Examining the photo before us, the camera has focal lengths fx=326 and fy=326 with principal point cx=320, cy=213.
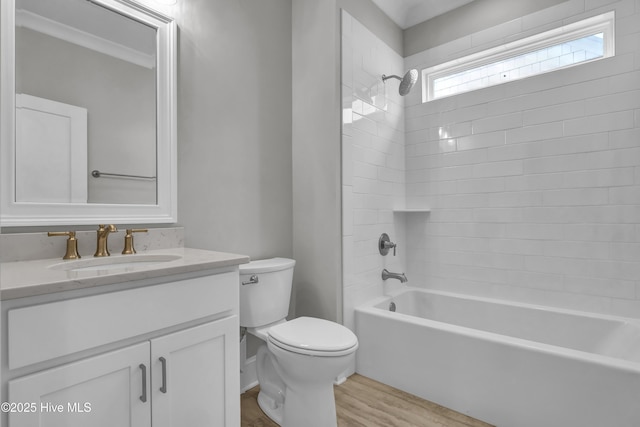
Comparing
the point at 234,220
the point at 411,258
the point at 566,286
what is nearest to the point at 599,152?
the point at 566,286

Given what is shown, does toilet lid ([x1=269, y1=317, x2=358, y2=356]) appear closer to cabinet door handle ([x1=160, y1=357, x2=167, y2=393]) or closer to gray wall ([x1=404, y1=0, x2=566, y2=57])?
cabinet door handle ([x1=160, y1=357, x2=167, y2=393])

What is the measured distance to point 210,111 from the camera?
73.0 inches

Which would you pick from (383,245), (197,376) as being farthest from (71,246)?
(383,245)

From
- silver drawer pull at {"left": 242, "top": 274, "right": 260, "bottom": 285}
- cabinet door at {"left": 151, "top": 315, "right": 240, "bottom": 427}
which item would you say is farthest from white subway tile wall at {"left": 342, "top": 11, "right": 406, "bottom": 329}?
cabinet door at {"left": 151, "top": 315, "right": 240, "bottom": 427}

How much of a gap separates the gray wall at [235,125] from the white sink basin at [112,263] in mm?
319

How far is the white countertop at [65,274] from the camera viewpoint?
32.3 inches

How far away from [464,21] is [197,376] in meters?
2.95

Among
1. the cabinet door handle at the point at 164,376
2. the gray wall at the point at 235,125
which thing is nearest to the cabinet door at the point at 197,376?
the cabinet door handle at the point at 164,376

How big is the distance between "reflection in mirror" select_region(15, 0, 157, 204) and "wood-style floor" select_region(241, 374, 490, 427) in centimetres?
126

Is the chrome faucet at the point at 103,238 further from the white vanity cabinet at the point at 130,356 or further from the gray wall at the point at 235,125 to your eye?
the white vanity cabinet at the point at 130,356

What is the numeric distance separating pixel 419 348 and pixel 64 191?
196 cm

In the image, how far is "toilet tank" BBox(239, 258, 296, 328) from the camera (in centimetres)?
175

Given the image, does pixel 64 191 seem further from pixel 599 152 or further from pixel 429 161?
pixel 599 152

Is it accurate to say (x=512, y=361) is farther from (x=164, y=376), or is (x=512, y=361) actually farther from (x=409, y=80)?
(x=409, y=80)
